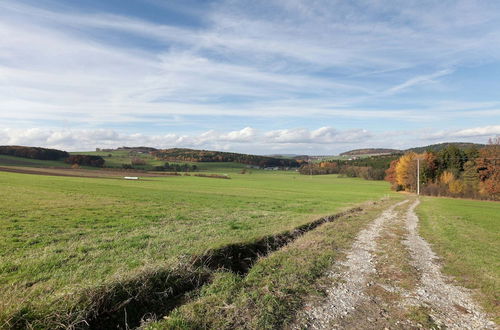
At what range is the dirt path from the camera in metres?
5.40

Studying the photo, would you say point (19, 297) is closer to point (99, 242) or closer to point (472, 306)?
point (99, 242)

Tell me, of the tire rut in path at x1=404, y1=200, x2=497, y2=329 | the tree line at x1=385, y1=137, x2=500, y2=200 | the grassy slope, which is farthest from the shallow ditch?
the tree line at x1=385, y1=137, x2=500, y2=200

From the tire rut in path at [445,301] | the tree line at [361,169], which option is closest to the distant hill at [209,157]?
the tree line at [361,169]

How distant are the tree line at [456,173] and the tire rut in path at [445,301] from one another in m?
73.7

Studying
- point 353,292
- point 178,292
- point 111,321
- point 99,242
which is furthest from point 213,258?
point 99,242

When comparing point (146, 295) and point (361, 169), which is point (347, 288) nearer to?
point (146, 295)

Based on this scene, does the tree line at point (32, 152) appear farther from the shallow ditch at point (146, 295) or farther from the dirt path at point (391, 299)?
the dirt path at point (391, 299)

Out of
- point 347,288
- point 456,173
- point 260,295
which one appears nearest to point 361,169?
point 456,173

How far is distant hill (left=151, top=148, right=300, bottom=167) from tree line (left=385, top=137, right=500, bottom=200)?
105 metres

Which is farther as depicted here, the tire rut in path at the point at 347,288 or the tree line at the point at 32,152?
the tree line at the point at 32,152

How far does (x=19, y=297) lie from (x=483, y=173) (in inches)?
3589

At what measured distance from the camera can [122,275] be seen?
6.36 metres

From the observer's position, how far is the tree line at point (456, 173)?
67375 millimetres

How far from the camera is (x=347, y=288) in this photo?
7016 millimetres
